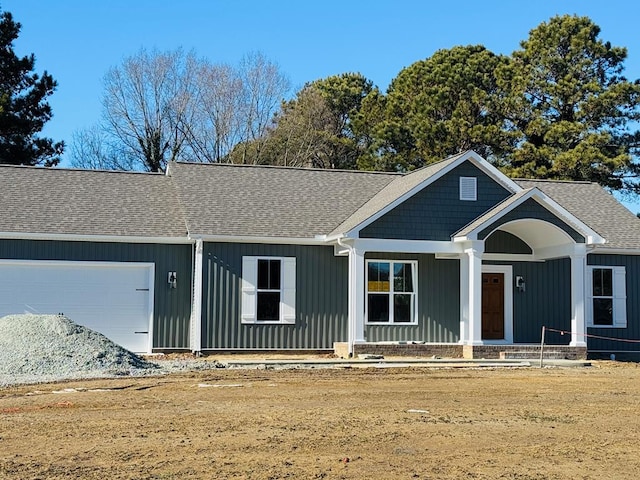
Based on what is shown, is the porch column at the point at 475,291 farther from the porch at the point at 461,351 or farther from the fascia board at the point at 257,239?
the fascia board at the point at 257,239

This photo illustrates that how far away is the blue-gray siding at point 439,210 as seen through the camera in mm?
20859

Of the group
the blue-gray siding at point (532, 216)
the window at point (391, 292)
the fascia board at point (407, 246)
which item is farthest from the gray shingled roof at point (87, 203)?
the blue-gray siding at point (532, 216)

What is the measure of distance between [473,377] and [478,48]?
105 feet

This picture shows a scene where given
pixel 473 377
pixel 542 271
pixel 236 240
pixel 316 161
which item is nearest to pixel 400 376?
pixel 473 377

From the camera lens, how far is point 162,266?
21.1 m

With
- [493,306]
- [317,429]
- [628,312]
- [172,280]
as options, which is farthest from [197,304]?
[628,312]

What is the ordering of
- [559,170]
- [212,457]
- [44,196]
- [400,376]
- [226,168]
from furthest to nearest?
[559,170] < [226,168] < [44,196] < [400,376] < [212,457]

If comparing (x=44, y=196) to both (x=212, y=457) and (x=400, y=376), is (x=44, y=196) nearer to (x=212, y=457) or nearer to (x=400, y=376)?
(x=400, y=376)

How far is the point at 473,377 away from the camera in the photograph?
1681 cm

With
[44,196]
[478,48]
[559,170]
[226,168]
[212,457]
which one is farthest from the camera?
[478,48]

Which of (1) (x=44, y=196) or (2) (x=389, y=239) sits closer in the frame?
Answer: (2) (x=389, y=239)

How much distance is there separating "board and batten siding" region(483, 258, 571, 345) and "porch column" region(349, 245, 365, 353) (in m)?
4.21

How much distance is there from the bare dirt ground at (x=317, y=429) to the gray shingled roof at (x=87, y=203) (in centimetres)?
655

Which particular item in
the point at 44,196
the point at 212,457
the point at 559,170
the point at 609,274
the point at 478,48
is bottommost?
the point at 212,457
